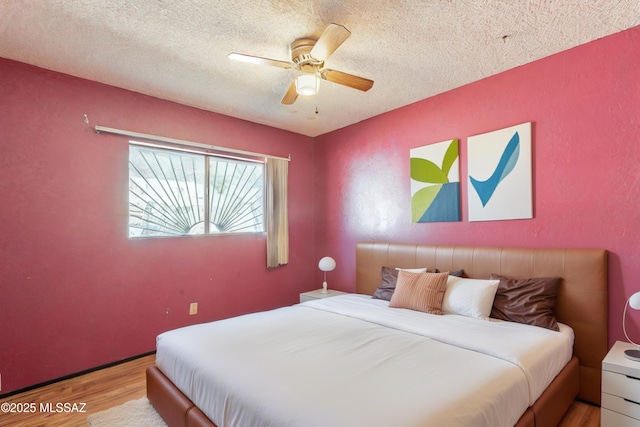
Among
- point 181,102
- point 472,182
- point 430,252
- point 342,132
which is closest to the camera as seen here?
point 472,182

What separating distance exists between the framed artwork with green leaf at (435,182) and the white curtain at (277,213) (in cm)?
165

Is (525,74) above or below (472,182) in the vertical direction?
above

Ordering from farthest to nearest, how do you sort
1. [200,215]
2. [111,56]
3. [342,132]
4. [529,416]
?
[342,132] → [200,215] → [111,56] → [529,416]

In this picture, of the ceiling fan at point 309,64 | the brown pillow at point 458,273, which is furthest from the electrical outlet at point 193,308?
the brown pillow at point 458,273

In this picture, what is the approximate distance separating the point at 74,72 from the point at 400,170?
3.17 metres

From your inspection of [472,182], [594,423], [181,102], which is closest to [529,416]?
[594,423]

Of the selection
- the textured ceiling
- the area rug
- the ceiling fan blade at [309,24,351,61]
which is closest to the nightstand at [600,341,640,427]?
the textured ceiling

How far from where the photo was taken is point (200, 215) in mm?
3502

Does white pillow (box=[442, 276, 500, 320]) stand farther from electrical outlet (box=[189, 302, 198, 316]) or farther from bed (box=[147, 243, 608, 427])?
electrical outlet (box=[189, 302, 198, 316])

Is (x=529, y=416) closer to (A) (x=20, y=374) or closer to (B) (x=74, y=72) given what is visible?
(A) (x=20, y=374)

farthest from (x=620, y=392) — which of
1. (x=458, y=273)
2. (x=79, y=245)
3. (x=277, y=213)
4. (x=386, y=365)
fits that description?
(x=79, y=245)

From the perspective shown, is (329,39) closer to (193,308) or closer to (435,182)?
(435,182)

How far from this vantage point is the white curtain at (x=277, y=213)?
396 cm

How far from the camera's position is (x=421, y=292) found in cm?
261
